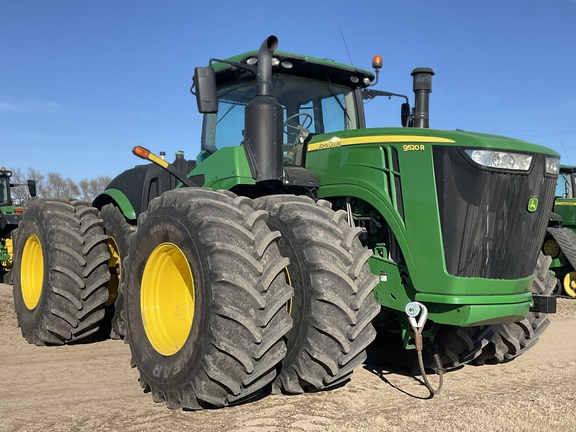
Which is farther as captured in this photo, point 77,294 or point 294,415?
point 77,294

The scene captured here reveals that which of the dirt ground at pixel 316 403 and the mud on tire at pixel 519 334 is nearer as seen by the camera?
the dirt ground at pixel 316 403

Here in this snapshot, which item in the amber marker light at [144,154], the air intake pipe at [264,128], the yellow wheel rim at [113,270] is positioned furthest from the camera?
the yellow wheel rim at [113,270]

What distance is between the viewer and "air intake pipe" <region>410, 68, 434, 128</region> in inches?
217

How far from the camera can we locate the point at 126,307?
4.49m

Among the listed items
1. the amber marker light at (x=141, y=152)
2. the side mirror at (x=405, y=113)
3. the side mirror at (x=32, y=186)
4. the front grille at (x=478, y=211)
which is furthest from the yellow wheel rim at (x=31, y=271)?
the side mirror at (x=32, y=186)

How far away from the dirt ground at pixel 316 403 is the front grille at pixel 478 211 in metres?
0.92

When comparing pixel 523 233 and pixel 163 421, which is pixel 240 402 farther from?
pixel 523 233

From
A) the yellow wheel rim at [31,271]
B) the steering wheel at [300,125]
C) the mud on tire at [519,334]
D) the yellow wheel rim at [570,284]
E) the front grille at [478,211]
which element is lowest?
the yellow wheel rim at [570,284]

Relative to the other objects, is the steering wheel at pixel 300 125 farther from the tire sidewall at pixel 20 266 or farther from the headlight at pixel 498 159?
the tire sidewall at pixel 20 266

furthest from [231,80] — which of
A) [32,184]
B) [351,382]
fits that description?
[32,184]

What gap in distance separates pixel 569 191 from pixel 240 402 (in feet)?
41.2

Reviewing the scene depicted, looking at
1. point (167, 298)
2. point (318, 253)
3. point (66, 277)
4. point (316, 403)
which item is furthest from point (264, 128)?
point (66, 277)

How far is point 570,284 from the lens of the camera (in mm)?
12711

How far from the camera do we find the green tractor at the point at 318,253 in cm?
→ 372
